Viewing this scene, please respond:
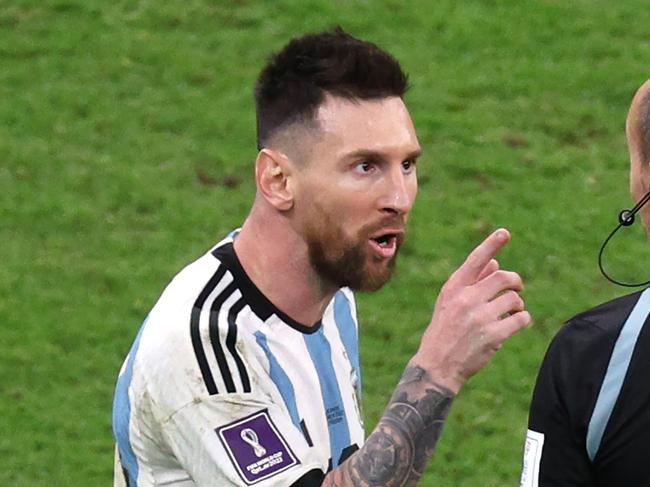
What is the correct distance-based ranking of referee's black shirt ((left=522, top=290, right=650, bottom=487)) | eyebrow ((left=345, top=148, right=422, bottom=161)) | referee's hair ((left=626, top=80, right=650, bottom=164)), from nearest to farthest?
1. referee's black shirt ((left=522, top=290, right=650, bottom=487))
2. referee's hair ((left=626, top=80, right=650, bottom=164))
3. eyebrow ((left=345, top=148, right=422, bottom=161))

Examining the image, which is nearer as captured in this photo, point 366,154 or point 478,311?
point 478,311

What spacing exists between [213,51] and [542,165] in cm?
247

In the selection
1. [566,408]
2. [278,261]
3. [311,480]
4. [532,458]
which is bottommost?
[311,480]

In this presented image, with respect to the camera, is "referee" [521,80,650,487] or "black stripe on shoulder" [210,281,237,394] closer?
"referee" [521,80,650,487]

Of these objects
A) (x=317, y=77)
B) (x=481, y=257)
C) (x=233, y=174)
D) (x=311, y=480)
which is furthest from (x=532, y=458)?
(x=233, y=174)

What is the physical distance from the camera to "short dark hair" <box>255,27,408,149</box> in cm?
454

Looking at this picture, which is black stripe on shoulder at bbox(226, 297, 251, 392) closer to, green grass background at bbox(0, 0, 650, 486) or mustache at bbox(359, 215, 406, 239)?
mustache at bbox(359, 215, 406, 239)


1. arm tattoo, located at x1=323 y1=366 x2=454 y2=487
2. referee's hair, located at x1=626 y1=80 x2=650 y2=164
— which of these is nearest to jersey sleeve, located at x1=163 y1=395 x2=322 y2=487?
arm tattoo, located at x1=323 y1=366 x2=454 y2=487

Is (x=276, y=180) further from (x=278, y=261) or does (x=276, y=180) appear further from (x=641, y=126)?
(x=641, y=126)

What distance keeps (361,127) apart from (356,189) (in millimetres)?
173

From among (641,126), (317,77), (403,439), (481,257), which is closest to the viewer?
(641,126)

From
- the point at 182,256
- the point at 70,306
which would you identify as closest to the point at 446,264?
the point at 182,256

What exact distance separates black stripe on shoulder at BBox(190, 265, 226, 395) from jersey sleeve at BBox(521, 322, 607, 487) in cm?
91

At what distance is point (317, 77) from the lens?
4562 mm
